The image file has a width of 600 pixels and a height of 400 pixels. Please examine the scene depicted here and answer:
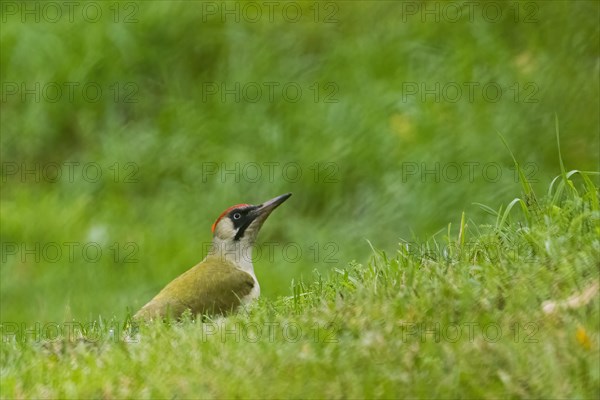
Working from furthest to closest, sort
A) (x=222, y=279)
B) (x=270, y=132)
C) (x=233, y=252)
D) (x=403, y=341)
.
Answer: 1. (x=270, y=132)
2. (x=233, y=252)
3. (x=222, y=279)
4. (x=403, y=341)

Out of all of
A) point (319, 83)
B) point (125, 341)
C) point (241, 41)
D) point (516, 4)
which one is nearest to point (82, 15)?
point (241, 41)

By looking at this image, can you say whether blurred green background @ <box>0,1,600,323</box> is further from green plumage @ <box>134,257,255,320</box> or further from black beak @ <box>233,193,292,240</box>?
green plumage @ <box>134,257,255,320</box>

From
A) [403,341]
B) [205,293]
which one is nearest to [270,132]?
[205,293]

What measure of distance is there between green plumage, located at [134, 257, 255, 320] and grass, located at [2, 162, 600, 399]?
1.05 m

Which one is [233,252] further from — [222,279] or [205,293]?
[205,293]

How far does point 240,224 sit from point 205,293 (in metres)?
0.94

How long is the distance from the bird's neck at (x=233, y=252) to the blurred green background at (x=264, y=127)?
202 cm

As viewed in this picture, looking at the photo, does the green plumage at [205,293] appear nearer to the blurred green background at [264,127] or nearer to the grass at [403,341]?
the grass at [403,341]

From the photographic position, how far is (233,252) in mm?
8758

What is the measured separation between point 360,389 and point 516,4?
25.1 ft

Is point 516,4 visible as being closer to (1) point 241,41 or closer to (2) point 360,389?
(1) point 241,41

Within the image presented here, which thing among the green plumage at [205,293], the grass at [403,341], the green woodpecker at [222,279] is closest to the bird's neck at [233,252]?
the green woodpecker at [222,279]

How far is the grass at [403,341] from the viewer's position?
17.1 ft

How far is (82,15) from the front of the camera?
1364cm
